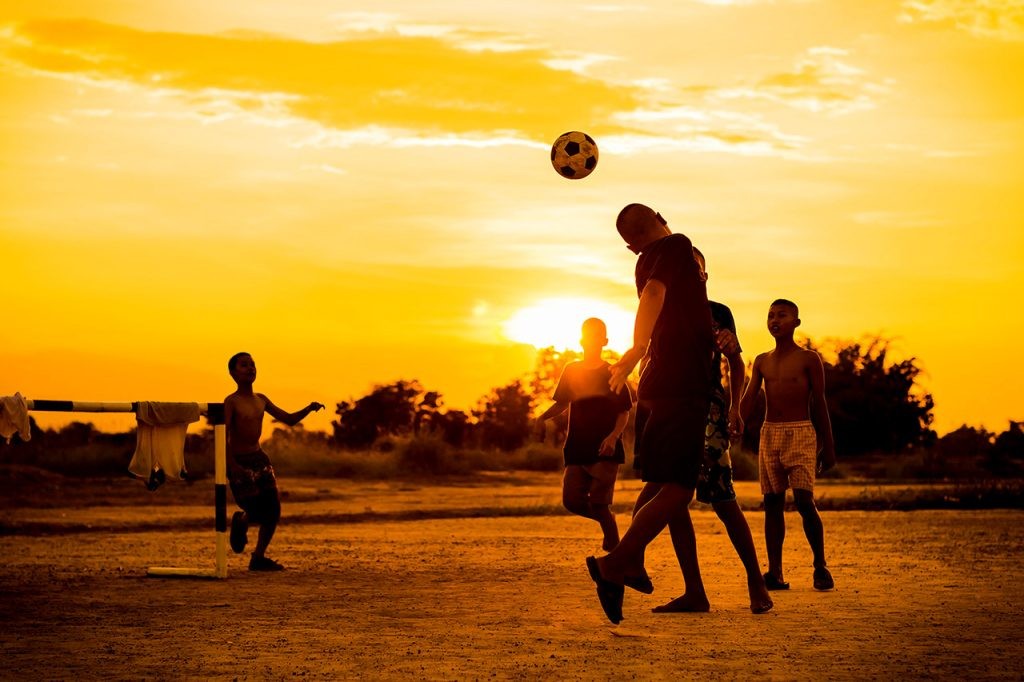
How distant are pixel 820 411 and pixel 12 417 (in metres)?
6.17

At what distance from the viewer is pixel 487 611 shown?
33.4 ft

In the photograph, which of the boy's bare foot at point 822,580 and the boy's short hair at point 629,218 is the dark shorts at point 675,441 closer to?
the boy's short hair at point 629,218

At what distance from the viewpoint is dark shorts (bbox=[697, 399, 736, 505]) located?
9.89 metres

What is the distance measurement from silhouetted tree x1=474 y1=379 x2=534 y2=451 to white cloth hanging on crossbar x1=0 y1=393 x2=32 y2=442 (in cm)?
4916

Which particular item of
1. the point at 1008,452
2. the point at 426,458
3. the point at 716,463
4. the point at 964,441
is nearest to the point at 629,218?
the point at 716,463

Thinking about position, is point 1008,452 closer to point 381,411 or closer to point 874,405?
point 874,405

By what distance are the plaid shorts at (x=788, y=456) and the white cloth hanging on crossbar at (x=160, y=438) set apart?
16.4 feet

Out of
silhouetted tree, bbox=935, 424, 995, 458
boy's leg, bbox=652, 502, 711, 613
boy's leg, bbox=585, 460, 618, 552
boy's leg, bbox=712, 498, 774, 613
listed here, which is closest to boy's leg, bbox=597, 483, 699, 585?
boy's leg, bbox=652, 502, 711, 613

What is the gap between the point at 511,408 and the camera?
67.2 meters

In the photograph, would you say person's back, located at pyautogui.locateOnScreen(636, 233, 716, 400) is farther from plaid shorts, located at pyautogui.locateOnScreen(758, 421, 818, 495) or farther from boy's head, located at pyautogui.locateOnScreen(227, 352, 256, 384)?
boy's head, located at pyautogui.locateOnScreen(227, 352, 256, 384)

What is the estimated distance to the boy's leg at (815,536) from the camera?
36.8 ft

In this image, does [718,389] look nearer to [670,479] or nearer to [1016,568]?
[670,479]

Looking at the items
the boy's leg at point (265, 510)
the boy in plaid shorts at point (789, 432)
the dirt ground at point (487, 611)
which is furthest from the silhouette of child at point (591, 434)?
the boy's leg at point (265, 510)

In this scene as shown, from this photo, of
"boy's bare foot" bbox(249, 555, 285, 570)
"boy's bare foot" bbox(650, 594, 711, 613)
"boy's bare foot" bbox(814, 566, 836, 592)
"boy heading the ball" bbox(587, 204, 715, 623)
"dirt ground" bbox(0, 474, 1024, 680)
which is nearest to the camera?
"dirt ground" bbox(0, 474, 1024, 680)
